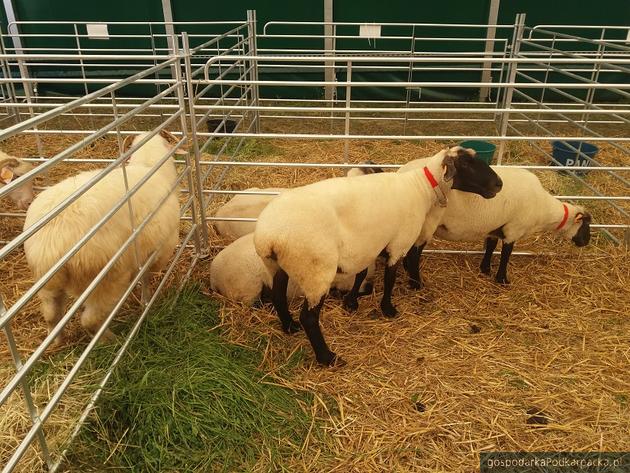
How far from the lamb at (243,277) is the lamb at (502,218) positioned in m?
0.80

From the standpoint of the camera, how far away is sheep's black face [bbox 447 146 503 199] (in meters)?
3.62

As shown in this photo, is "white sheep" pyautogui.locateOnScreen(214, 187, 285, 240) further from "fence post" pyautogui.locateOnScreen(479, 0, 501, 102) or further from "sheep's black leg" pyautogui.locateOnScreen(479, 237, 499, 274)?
"fence post" pyautogui.locateOnScreen(479, 0, 501, 102)

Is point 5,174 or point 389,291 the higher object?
point 5,174

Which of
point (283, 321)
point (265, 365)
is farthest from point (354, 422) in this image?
point (283, 321)

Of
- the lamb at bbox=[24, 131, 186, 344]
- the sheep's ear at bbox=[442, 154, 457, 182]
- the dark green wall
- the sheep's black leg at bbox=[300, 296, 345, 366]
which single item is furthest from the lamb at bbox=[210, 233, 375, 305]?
the dark green wall

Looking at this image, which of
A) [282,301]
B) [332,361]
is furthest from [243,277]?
[332,361]

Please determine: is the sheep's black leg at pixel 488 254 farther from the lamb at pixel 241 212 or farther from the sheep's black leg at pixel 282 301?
the sheep's black leg at pixel 282 301

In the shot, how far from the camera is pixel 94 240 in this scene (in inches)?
108

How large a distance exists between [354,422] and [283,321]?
3.03ft

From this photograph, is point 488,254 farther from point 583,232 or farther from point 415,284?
point 583,232

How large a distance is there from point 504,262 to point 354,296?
4.59 feet

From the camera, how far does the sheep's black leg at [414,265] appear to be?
404cm

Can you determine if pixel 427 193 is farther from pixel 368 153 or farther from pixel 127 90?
pixel 127 90

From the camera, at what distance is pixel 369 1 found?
34.2 feet
